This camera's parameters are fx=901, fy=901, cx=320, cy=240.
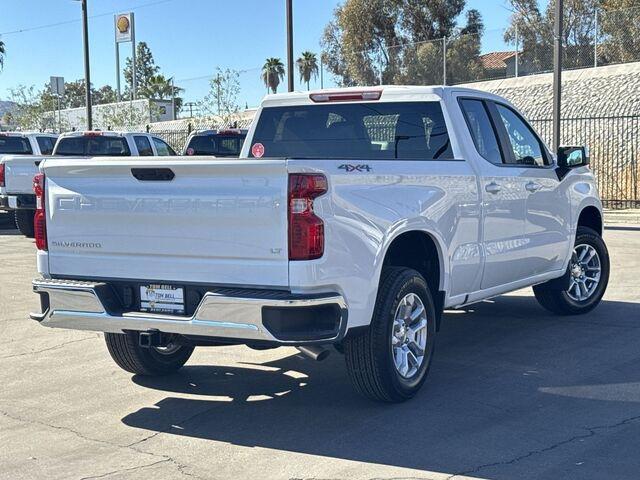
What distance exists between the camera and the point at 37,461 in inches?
203

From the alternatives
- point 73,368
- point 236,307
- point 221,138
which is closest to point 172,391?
point 73,368

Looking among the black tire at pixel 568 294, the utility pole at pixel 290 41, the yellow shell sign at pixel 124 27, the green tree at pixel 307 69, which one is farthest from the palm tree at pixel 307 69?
the black tire at pixel 568 294

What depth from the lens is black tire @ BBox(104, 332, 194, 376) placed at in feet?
21.9

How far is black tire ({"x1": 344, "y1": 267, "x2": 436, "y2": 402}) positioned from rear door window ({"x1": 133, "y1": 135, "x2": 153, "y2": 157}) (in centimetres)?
1363

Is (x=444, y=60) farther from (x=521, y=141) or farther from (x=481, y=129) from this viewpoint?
(x=481, y=129)

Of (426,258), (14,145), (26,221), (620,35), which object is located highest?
(620,35)

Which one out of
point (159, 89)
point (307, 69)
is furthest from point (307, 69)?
point (159, 89)

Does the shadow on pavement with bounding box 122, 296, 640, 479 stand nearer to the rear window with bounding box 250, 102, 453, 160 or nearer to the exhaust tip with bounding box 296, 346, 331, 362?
the exhaust tip with bounding box 296, 346, 331, 362

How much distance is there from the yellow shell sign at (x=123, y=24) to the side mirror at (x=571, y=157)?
204 feet

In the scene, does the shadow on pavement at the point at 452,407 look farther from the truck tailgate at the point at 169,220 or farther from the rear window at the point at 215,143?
the rear window at the point at 215,143

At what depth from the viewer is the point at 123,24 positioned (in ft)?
220

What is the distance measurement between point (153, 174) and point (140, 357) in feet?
5.81

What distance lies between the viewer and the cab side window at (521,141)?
781 cm

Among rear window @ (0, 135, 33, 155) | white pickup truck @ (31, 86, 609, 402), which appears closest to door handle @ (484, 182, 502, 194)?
white pickup truck @ (31, 86, 609, 402)
